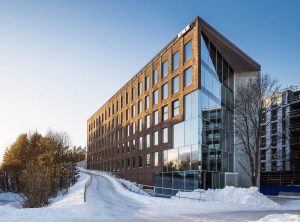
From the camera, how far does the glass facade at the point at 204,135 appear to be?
109 feet

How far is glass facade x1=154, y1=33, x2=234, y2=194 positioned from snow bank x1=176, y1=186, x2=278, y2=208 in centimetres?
804

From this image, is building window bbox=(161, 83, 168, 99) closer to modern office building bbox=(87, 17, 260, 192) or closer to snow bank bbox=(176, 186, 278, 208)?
modern office building bbox=(87, 17, 260, 192)

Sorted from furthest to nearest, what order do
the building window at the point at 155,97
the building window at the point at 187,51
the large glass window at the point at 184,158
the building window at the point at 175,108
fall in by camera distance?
the building window at the point at 155,97, the building window at the point at 175,108, the building window at the point at 187,51, the large glass window at the point at 184,158

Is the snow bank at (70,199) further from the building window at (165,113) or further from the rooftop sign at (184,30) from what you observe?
the rooftop sign at (184,30)

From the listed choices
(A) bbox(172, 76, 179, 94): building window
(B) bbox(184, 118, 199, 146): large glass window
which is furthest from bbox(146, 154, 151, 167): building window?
(B) bbox(184, 118, 199, 146): large glass window

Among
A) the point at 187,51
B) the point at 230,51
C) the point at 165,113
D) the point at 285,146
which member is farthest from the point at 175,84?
the point at 285,146

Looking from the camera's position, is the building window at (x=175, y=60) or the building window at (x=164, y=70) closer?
the building window at (x=175, y=60)

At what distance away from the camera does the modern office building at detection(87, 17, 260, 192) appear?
33.7 metres

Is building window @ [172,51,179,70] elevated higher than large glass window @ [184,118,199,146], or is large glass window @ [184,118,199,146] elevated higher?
building window @ [172,51,179,70]

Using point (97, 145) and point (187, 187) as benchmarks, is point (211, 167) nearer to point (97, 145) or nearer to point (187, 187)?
point (187, 187)

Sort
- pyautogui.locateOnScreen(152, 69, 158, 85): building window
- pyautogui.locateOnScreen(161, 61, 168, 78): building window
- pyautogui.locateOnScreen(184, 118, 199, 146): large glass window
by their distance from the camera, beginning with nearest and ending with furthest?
pyautogui.locateOnScreen(184, 118, 199, 146): large glass window, pyautogui.locateOnScreen(161, 61, 168, 78): building window, pyautogui.locateOnScreen(152, 69, 158, 85): building window

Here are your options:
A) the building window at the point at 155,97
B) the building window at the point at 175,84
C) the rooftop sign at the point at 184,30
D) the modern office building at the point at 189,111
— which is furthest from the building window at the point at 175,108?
the rooftop sign at the point at 184,30

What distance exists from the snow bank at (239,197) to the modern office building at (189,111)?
809 centimetres

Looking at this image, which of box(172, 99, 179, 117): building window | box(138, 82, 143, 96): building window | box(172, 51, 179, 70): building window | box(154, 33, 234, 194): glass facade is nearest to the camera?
box(154, 33, 234, 194): glass facade
